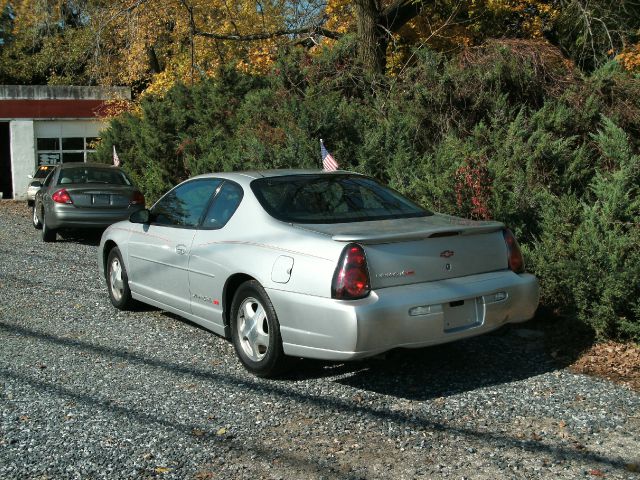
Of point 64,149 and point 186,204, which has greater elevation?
point 64,149

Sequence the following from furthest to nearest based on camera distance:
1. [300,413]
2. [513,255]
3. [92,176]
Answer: [92,176], [513,255], [300,413]

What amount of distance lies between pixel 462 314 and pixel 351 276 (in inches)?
36.0

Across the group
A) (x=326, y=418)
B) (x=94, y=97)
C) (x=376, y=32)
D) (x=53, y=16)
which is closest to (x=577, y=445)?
(x=326, y=418)

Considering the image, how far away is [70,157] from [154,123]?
11.1m

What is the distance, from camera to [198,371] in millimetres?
5926

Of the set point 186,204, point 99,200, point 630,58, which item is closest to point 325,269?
point 186,204

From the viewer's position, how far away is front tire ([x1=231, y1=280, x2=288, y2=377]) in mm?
5449

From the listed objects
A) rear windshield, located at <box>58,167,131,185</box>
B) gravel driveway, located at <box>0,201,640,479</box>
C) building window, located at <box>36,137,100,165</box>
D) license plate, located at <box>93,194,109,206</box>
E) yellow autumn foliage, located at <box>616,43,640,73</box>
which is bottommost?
gravel driveway, located at <box>0,201,640,479</box>

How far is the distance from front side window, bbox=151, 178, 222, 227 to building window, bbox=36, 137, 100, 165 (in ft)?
71.7

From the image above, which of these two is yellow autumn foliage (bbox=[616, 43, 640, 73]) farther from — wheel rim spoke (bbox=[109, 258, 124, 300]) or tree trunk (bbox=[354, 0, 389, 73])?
wheel rim spoke (bbox=[109, 258, 124, 300])

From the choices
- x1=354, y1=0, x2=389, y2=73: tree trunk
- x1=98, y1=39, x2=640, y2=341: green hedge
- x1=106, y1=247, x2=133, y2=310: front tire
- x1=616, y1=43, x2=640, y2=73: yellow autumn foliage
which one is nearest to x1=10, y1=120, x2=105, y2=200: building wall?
x1=98, y1=39, x2=640, y2=341: green hedge

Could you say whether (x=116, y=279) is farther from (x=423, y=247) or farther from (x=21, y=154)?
(x=21, y=154)

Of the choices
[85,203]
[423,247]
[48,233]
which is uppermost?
[423,247]

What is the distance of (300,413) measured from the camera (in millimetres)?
4988
